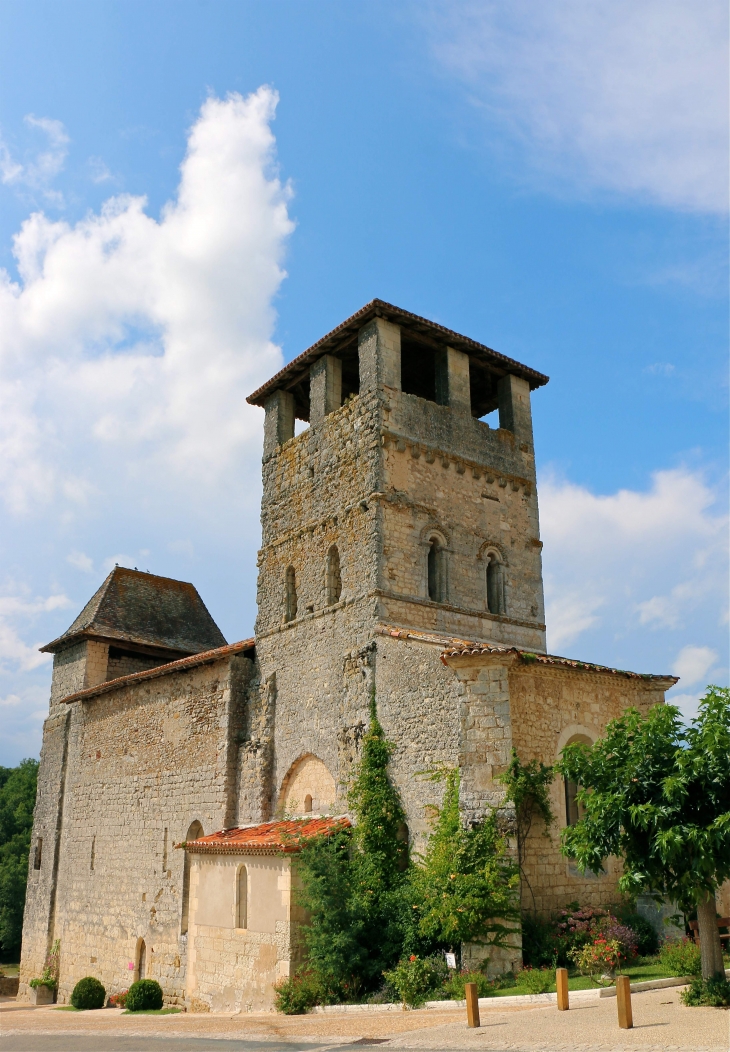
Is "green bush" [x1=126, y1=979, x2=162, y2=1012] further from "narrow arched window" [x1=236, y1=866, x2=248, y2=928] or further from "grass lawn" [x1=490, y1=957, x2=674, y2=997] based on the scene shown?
"grass lawn" [x1=490, y1=957, x2=674, y2=997]

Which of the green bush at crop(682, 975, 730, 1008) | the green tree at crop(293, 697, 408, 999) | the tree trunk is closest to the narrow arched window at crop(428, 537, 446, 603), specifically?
the green tree at crop(293, 697, 408, 999)

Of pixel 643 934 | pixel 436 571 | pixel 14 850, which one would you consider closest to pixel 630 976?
pixel 643 934

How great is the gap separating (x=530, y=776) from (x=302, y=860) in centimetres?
391

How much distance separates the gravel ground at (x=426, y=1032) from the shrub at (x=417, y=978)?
39 cm

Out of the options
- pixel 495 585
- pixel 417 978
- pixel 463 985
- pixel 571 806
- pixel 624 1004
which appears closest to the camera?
pixel 624 1004

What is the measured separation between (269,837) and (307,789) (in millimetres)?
1999

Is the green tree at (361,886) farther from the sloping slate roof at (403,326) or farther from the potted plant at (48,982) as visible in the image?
the potted plant at (48,982)

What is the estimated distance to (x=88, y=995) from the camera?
19.5m

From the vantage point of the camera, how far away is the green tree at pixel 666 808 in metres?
8.99

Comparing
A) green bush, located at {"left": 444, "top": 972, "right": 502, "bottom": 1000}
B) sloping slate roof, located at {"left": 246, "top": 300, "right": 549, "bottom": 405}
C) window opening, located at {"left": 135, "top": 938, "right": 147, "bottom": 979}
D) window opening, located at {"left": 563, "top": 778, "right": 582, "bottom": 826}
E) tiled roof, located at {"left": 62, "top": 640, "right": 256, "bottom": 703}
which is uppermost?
sloping slate roof, located at {"left": 246, "top": 300, "right": 549, "bottom": 405}

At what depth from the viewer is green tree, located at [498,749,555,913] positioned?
12.6 metres

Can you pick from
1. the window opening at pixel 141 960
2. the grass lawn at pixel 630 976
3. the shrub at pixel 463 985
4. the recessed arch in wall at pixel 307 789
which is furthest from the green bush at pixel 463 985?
the window opening at pixel 141 960

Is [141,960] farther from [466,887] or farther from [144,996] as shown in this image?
[466,887]

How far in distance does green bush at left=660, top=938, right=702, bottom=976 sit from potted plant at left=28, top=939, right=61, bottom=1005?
1738cm
